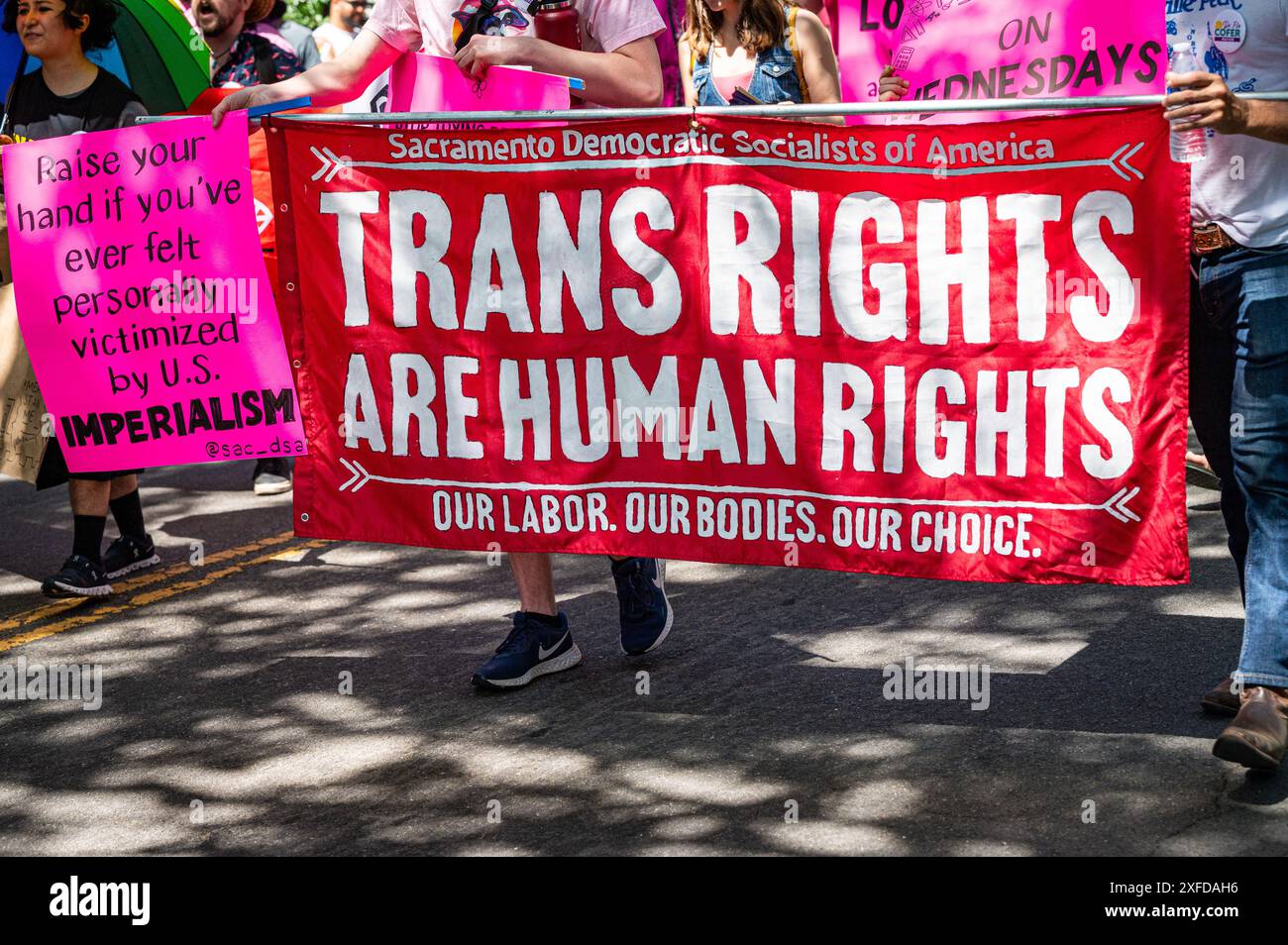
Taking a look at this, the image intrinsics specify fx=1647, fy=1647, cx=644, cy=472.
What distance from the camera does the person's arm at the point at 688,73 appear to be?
6.08 meters

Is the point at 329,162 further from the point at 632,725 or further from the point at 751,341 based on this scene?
the point at 632,725

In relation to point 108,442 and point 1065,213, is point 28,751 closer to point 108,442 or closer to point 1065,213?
point 108,442

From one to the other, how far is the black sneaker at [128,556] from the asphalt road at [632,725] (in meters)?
0.19

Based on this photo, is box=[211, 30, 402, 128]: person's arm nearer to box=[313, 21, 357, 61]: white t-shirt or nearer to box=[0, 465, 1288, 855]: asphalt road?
box=[0, 465, 1288, 855]: asphalt road

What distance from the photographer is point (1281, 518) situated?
4.15 m

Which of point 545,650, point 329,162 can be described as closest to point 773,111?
point 329,162

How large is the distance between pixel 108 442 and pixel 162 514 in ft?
8.66

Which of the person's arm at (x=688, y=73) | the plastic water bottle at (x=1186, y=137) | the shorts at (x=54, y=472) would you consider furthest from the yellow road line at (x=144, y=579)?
the plastic water bottle at (x=1186, y=137)

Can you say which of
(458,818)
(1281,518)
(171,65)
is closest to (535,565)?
(458,818)

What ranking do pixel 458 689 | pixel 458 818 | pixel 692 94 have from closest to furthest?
pixel 458 818 < pixel 458 689 < pixel 692 94

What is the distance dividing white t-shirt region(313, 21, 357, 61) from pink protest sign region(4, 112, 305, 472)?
7036mm

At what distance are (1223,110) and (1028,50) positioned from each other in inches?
80.7

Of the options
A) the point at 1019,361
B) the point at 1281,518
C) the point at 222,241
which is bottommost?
the point at 1281,518

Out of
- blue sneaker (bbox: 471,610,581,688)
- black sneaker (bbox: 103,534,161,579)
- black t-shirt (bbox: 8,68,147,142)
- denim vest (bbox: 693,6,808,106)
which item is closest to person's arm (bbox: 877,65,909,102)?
denim vest (bbox: 693,6,808,106)
